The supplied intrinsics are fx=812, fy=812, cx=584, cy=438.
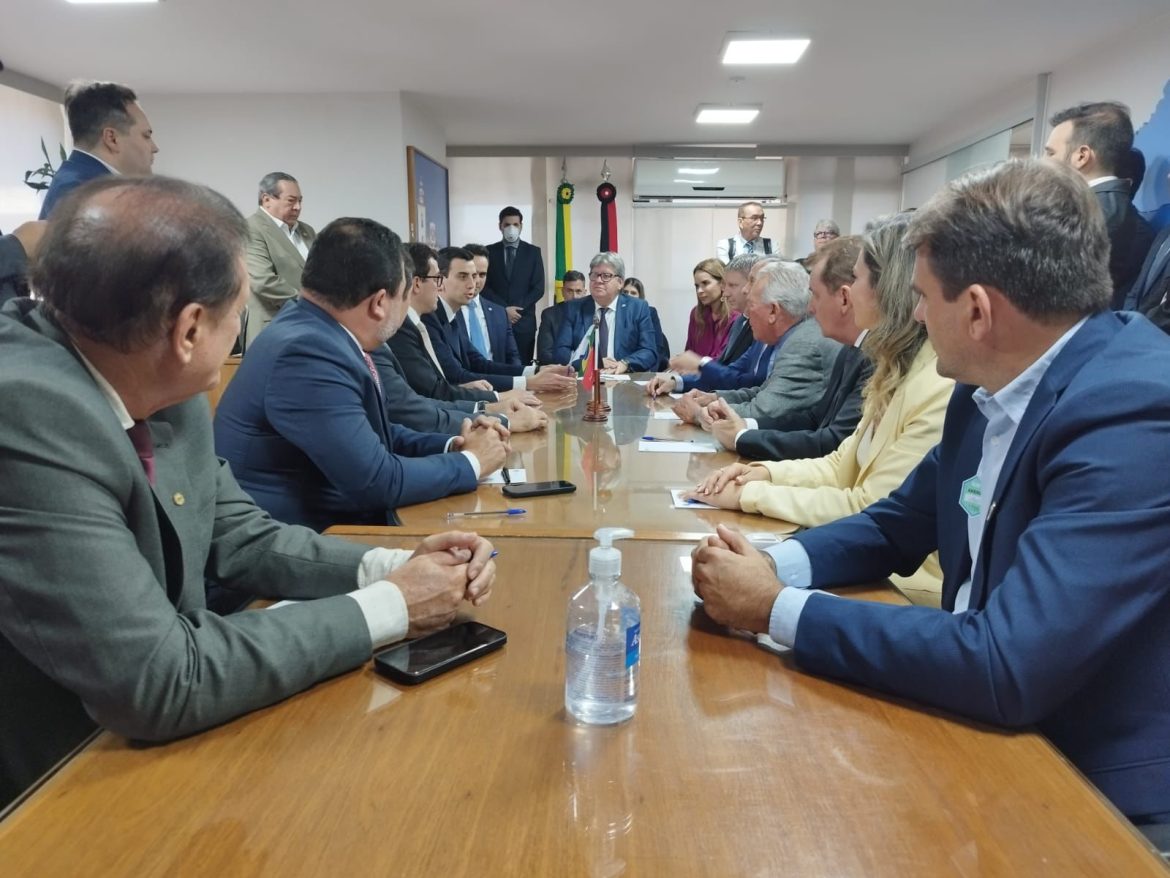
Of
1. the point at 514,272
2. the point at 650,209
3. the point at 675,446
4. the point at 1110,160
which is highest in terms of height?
the point at 650,209

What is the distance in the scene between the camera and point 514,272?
322 inches

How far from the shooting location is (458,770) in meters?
0.83

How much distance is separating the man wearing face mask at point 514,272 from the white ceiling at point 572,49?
108 centimetres

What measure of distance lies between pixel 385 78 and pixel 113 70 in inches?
76.0

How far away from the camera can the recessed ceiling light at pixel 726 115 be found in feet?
23.5

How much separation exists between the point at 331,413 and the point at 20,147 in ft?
18.6

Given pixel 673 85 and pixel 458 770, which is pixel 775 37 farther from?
pixel 458 770

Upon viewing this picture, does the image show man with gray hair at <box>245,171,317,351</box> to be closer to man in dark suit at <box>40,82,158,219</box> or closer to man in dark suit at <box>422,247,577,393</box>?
man in dark suit at <box>422,247,577,393</box>

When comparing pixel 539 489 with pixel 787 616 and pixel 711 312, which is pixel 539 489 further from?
pixel 711 312

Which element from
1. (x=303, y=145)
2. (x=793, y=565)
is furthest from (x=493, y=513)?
(x=303, y=145)

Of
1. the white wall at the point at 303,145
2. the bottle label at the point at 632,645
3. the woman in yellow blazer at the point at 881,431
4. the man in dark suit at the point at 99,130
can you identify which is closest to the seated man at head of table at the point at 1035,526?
the bottle label at the point at 632,645

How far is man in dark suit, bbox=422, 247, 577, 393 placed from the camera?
15.1 feet

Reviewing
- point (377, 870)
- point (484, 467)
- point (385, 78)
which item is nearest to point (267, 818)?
point (377, 870)

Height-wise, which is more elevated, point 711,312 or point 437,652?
point 711,312
